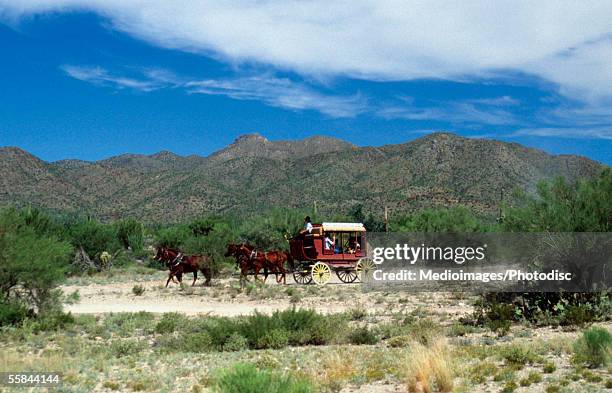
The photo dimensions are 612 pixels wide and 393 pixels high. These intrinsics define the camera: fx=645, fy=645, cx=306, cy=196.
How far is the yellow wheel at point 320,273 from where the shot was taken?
2986 cm

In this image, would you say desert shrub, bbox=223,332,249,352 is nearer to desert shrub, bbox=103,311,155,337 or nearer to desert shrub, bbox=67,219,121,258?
desert shrub, bbox=103,311,155,337

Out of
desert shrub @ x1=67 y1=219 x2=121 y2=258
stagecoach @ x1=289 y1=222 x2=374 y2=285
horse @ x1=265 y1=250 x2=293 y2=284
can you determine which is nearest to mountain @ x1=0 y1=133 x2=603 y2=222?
desert shrub @ x1=67 y1=219 x2=121 y2=258

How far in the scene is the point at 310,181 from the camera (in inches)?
4006

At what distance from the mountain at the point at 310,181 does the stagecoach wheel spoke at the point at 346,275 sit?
44.9m

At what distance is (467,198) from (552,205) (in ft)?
209

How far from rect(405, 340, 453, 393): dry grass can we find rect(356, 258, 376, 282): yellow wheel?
2080 cm

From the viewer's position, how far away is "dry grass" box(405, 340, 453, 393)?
948 cm

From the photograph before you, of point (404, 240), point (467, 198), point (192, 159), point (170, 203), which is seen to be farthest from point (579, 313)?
point (192, 159)

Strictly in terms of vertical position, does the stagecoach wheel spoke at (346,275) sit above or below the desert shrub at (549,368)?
above

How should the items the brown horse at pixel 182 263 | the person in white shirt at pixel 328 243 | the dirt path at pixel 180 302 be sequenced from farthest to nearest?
1. the person in white shirt at pixel 328 243
2. the brown horse at pixel 182 263
3. the dirt path at pixel 180 302

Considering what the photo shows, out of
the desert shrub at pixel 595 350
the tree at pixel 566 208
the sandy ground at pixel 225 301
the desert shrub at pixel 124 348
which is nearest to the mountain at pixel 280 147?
the sandy ground at pixel 225 301

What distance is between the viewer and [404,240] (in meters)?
38.6
